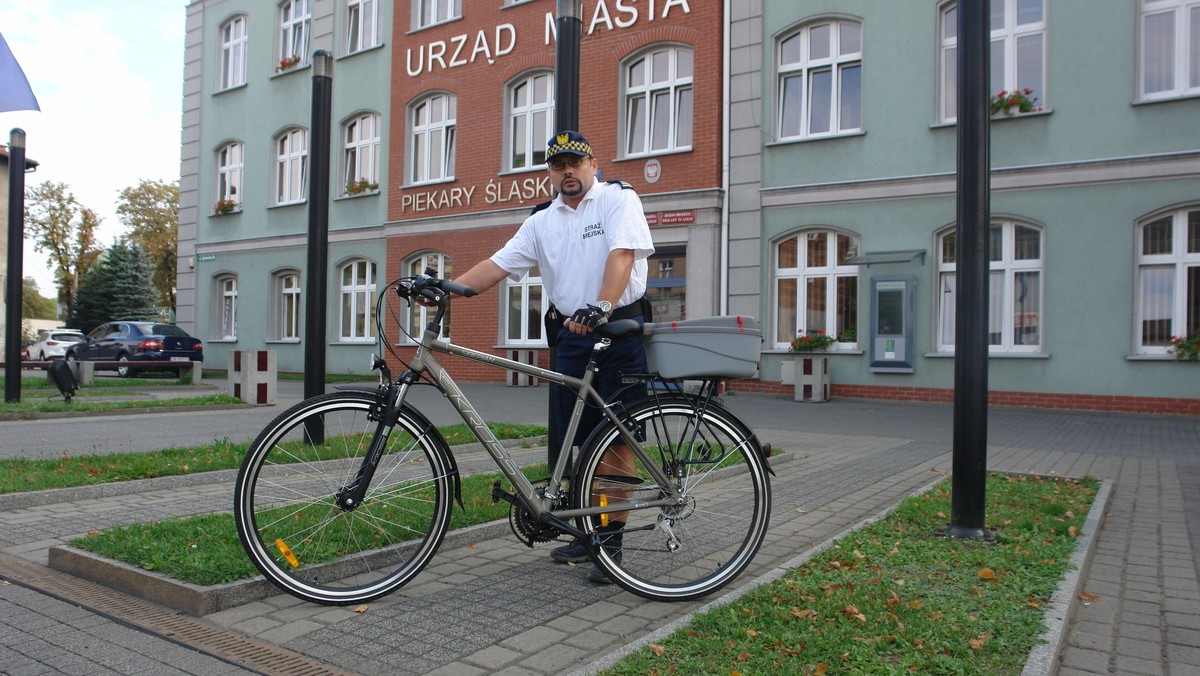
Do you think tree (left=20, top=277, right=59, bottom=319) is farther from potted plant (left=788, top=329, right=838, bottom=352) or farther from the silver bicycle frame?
the silver bicycle frame

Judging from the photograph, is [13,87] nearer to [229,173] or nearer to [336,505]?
[336,505]

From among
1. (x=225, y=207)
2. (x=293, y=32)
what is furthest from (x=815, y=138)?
(x=225, y=207)

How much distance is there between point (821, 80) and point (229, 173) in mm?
18469

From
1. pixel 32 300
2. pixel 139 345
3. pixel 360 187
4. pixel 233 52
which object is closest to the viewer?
pixel 139 345

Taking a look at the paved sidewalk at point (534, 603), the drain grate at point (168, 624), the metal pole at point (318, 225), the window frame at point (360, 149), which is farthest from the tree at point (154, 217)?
the drain grate at point (168, 624)

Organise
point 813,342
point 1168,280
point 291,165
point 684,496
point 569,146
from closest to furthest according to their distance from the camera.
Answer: point 684,496
point 569,146
point 1168,280
point 813,342
point 291,165

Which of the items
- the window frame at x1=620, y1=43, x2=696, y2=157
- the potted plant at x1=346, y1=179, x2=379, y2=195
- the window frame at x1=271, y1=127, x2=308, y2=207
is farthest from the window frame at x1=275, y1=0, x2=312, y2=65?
the window frame at x1=620, y1=43, x2=696, y2=157

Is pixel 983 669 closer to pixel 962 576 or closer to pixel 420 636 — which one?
pixel 962 576

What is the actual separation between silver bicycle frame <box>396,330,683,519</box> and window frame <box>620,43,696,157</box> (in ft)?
49.0

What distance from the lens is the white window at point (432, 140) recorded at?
Result: 74.4ft

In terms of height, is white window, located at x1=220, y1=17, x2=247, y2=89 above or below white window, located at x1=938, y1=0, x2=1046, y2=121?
above

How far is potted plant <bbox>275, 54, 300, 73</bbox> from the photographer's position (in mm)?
25312

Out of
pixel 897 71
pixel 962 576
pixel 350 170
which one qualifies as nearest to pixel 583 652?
pixel 962 576

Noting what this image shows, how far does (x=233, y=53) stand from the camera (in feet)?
90.0
